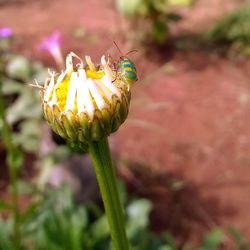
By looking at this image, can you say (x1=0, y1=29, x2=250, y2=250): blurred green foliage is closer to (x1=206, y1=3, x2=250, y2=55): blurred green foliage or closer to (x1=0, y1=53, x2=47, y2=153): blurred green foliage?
(x1=0, y1=53, x2=47, y2=153): blurred green foliage

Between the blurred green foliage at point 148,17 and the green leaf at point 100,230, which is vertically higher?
the blurred green foliage at point 148,17

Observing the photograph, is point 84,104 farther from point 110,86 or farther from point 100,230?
point 100,230

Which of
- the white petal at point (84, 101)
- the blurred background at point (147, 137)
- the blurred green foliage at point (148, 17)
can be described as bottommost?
the white petal at point (84, 101)

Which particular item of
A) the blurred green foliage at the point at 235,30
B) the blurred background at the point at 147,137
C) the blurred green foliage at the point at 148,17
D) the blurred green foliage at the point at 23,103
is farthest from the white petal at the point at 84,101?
the blurred green foliage at the point at 235,30

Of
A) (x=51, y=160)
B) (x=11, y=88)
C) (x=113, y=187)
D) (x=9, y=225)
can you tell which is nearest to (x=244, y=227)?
(x=51, y=160)

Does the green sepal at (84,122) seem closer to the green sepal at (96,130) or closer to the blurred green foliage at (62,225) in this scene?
the green sepal at (96,130)

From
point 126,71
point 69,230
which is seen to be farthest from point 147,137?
point 126,71
